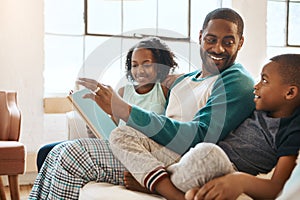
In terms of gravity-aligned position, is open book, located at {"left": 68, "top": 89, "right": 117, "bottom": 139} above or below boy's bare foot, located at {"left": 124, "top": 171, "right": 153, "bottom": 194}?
above

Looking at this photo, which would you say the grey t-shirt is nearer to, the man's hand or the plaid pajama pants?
the man's hand

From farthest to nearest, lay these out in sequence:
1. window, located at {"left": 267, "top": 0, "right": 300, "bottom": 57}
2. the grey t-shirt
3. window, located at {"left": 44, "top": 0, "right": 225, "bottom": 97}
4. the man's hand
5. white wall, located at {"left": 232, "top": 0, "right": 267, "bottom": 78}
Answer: window, located at {"left": 267, "top": 0, "right": 300, "bottom": 57}, white wall, located at {"left": 232, "top": 0, "right": 267, "bottom": 78}, window, located at {"left": 44, "top": 0, "right": 225, "bottom": 97}, the grey t-shirt, the man's hand

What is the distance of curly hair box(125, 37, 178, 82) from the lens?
1.93 meters

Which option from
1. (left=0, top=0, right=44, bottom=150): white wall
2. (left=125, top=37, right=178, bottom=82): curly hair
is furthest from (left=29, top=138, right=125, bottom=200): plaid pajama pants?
(left=0, top=0, right=44, bottom=150): white wall

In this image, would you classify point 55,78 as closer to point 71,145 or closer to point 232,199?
point 71,145

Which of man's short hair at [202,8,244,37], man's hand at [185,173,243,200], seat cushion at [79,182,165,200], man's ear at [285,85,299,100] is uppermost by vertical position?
man's short hair at [202,8,244,37]

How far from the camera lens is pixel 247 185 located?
126cm

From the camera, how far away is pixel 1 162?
103 inches

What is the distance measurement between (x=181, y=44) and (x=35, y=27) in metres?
1.09

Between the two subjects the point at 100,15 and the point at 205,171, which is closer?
the point at 205,171

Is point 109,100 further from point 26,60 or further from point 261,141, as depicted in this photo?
point 26,60

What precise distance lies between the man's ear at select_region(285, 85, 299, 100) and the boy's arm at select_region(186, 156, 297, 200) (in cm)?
20

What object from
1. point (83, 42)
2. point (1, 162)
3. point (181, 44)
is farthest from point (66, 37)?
point (1, 162)

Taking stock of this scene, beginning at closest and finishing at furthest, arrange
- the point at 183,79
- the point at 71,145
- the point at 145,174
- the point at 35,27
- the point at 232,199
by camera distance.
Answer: the point at 232,199 → the point at 145,174 → the point at 71,145 → the point at 183,79 → the point at 35,27
